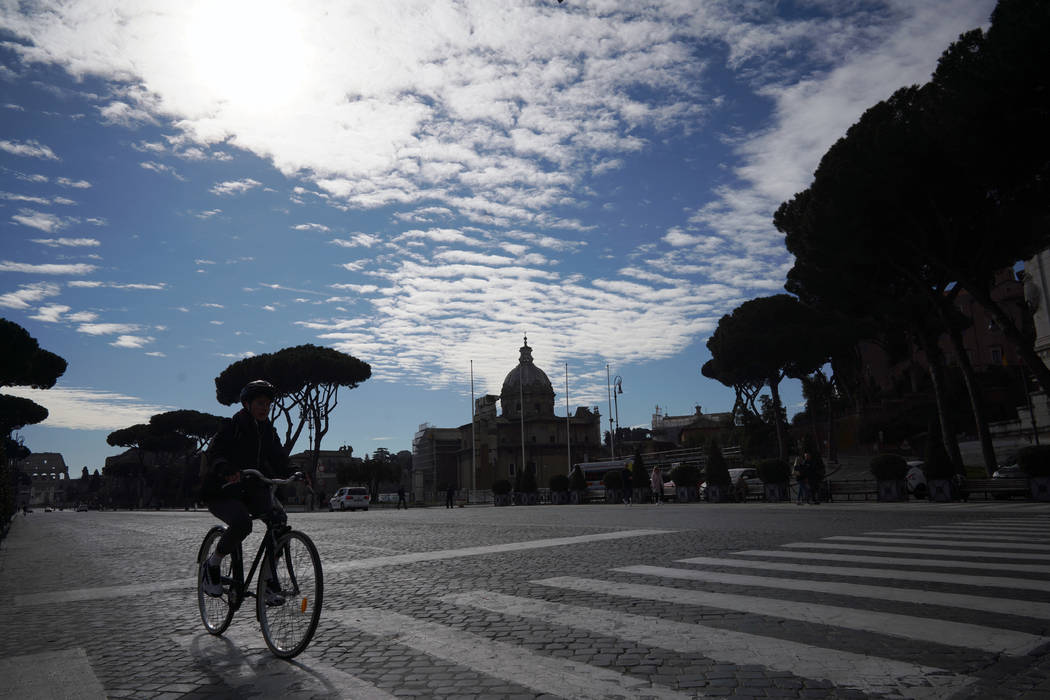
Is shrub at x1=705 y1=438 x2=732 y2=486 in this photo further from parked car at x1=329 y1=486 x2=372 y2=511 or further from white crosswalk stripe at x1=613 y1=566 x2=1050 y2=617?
parked car at x1=329 y1=486 x2=372 y2=511

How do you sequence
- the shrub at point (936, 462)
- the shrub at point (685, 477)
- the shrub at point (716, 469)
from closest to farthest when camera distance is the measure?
the shrub at point (936, 462) < the shrub at point (716, 469) < the shrub at point (685, 477)

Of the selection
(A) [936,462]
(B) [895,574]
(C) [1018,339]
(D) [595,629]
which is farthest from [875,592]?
(C) [1018,339]

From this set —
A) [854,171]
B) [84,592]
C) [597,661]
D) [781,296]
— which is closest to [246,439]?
[597,661]

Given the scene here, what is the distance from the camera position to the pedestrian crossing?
345 centimetres

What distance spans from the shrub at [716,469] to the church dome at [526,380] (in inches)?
2487

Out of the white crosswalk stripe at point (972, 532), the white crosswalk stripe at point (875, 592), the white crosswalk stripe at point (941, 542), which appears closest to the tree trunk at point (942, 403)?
the white crosswalk stripe at point (972, 532)

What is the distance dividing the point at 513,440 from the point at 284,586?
86.6 m

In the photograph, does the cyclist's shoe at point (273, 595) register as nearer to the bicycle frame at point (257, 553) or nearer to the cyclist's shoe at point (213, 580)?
the bicycle frame at point (257, 553)

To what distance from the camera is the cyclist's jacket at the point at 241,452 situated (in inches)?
177

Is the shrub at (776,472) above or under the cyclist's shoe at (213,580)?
above

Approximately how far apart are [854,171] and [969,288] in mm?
5046

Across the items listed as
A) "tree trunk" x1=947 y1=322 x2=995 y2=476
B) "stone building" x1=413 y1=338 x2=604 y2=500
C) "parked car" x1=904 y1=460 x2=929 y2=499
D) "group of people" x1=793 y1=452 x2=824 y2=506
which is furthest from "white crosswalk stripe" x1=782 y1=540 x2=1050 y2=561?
"stone building" x1=413 y1=338 x2=604 y2=500

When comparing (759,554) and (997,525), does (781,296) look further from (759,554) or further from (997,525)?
(759,554)

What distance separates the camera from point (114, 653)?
4.38 metres
